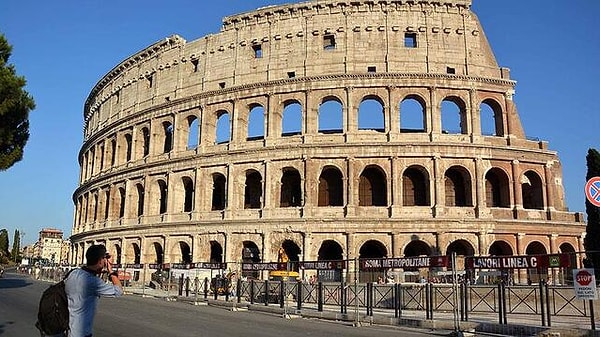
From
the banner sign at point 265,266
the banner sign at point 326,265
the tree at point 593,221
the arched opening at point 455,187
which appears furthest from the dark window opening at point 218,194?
the tree at point 593,221

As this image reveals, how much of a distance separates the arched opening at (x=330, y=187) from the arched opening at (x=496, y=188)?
8.83 m

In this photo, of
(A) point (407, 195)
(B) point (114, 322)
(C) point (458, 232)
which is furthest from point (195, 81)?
(B) point (114, 322)

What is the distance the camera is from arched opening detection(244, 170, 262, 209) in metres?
32.3

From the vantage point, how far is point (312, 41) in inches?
1223

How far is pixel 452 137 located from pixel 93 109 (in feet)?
111

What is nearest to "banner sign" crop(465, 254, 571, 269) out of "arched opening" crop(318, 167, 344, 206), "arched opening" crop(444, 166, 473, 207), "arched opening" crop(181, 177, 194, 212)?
"arched opening" crop(444, 166, 473, 207)

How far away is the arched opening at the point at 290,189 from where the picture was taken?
31406 millimetres

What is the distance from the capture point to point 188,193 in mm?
35094

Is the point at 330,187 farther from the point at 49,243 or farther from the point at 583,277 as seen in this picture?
the point at 49,243

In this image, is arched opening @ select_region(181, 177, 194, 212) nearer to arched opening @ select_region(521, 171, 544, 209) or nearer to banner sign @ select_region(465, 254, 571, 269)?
arched opening @ select_region(521, 171, 544, 209)

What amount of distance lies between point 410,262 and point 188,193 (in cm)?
2233

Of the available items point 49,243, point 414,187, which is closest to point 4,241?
point 49,243

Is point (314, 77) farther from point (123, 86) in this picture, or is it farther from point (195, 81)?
point (123, 86)

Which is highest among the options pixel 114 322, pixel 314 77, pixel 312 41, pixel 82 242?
pixel 312 41
